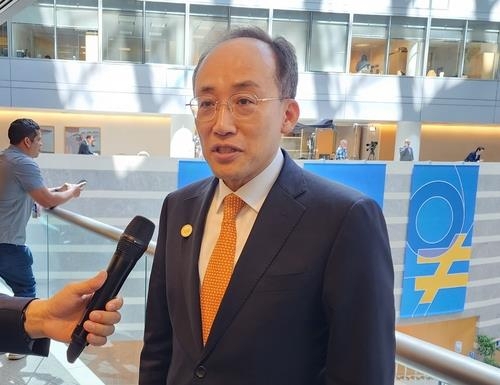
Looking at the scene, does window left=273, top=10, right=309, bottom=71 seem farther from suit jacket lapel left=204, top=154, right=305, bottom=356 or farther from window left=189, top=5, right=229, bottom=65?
suit jacket lapel left=204, top=154, right=305, bottom=356

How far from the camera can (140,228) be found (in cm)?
112

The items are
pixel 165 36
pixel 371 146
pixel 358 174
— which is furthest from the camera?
pixel 371 146

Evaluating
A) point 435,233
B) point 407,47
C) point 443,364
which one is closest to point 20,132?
point 443,364

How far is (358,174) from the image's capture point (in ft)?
32.8

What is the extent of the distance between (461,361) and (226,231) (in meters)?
0.63

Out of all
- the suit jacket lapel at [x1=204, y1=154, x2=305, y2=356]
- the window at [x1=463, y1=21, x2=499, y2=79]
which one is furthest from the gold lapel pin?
the window at [x1=463, y1=21, x2=499, y2=79]

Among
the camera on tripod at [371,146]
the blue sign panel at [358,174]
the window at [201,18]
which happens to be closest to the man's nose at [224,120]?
the blue sign panel at [358,174]

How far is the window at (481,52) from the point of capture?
19.5m

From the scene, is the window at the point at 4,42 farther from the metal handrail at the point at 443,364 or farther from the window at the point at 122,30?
the metal handrail at the point at 443,364

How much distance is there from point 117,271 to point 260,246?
1.04 feet

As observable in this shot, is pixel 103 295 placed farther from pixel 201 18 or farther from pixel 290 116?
pixel 201 18

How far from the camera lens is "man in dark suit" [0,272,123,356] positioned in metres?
1.11

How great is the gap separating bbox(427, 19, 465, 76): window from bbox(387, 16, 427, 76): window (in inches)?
16.4

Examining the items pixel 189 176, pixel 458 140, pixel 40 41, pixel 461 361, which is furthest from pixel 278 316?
pixel 458 140
